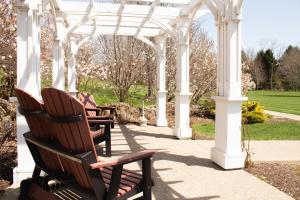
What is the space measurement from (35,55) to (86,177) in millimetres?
2310

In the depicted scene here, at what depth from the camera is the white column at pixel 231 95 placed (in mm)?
4535

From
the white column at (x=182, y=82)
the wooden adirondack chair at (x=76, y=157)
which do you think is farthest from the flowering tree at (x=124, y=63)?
the wooden adirondack chair at (x=76, y=157)

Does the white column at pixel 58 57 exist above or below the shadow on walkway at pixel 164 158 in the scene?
above

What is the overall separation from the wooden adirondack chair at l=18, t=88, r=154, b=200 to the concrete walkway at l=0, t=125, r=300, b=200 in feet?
3.24

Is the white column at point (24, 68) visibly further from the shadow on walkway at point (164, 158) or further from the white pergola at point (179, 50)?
the shadow on walkway at point (164, 158)

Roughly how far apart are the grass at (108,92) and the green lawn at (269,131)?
4.06 metres

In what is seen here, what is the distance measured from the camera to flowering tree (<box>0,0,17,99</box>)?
22.3 ft

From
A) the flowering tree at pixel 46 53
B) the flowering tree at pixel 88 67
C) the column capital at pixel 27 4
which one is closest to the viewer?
the column capital at pixel 27 4

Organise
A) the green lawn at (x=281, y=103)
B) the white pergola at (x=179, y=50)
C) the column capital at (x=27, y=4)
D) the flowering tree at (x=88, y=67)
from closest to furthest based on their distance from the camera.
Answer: the column capital at (x=27, y=4) → the white pergola at (x=179, y=50) → the flowering tree at (x=88, y=67) → the green lawn at (x=281, y=103)

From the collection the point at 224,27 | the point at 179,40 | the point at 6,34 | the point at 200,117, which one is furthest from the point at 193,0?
the point at 200,117

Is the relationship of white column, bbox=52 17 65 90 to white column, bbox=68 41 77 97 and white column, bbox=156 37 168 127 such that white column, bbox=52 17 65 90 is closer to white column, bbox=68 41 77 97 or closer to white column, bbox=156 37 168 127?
white column, bbox=68 41 77 97

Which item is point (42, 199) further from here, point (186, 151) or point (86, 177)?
Result: point (186, 151)

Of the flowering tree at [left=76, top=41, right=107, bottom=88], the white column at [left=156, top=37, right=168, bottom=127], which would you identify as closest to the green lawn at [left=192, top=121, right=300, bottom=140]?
the white column at [left=156, top=37, right=168, bottom=127]

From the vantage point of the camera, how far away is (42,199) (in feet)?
8.55
